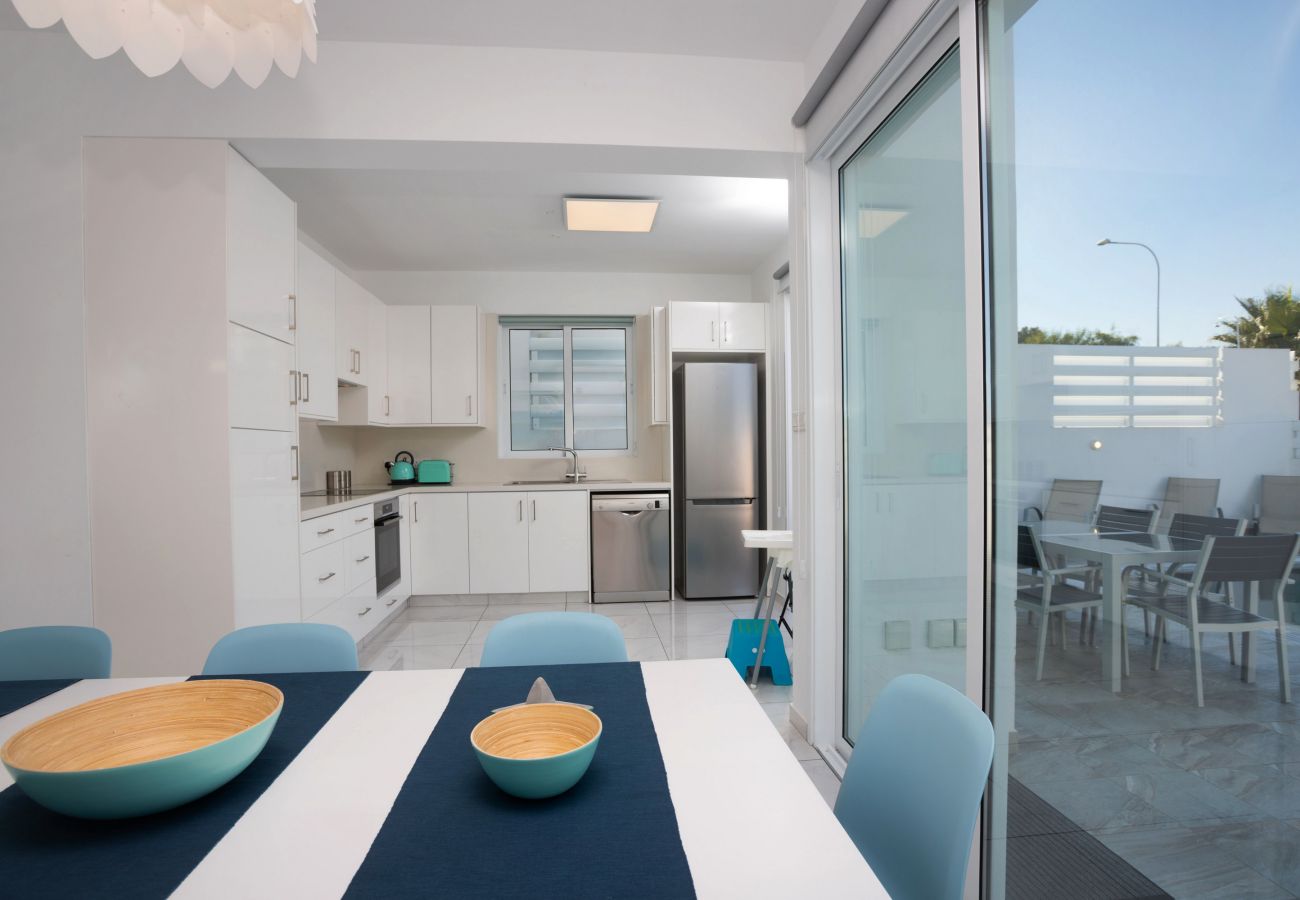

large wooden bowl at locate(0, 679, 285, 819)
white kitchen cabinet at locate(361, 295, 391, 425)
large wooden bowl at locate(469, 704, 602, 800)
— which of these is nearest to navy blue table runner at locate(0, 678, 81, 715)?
large wooden bowl at locate(0, 679, 285, 819)

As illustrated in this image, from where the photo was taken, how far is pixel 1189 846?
3.52 ft

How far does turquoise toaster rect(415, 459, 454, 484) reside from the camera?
520 centimetres

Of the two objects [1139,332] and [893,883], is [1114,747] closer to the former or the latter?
[893,883]

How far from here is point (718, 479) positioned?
505 cm

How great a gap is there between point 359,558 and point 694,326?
2.91m

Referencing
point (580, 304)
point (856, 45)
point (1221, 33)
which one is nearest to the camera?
point (1221, 33)

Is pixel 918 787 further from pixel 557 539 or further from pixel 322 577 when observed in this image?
pixel 557 539

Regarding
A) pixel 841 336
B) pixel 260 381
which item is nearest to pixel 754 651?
pixel 841 336

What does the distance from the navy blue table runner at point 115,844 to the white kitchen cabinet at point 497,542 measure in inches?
155

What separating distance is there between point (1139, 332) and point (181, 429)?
2.91 metres

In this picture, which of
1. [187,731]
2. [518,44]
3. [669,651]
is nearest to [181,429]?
[187,731]

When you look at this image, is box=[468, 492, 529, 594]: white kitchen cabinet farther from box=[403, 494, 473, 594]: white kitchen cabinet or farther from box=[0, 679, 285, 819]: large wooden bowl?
box=[0, 679, 285, 819]: large wooden bowl

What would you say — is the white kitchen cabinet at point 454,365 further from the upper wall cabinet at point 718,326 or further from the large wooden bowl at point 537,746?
the large wooden bowl at point 537,746

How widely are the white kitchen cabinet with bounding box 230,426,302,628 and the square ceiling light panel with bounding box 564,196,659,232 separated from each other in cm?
206
